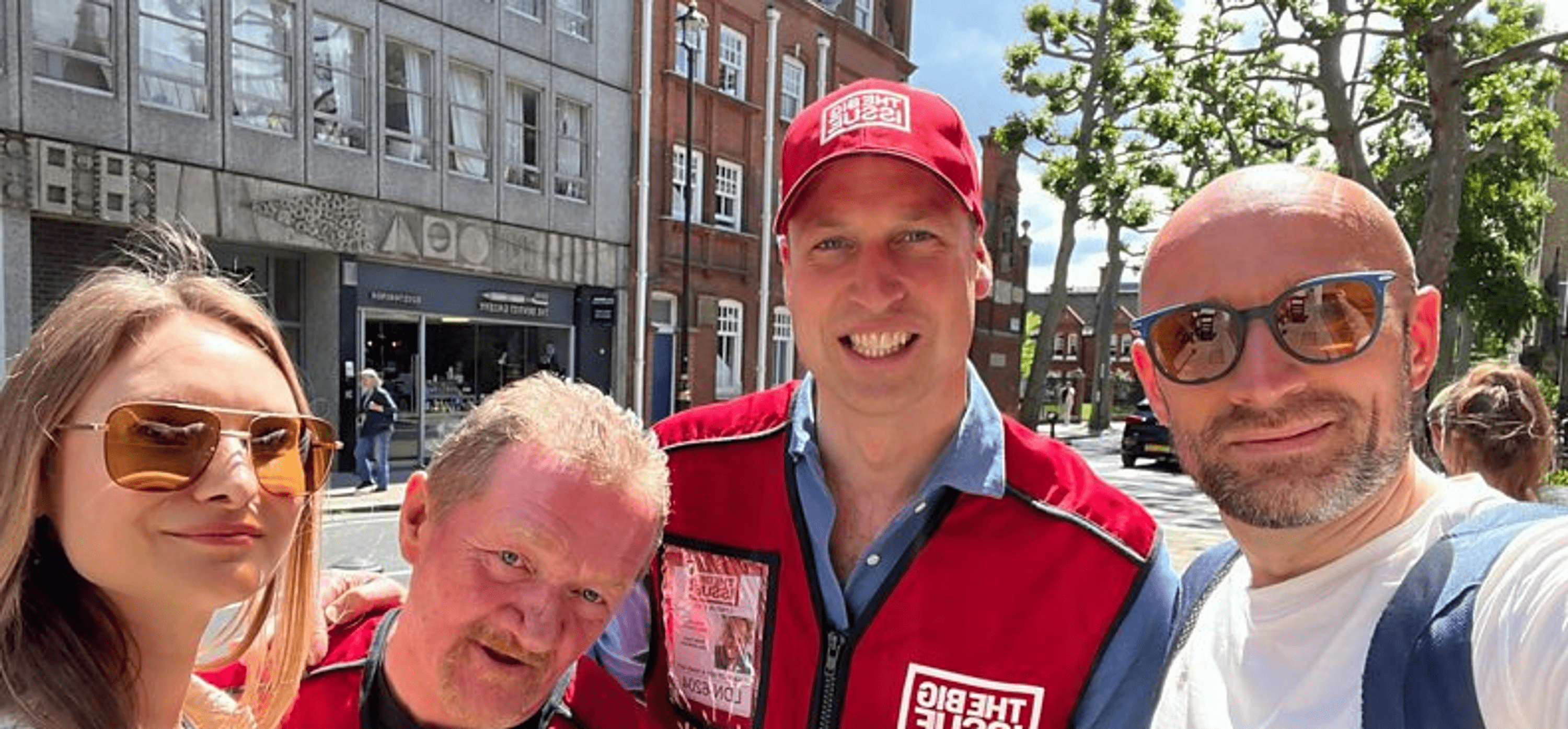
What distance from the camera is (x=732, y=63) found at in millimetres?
23219

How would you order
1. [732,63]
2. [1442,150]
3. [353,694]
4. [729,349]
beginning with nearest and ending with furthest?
[353,694] < [1442,150] < [732,63] < [729,349]

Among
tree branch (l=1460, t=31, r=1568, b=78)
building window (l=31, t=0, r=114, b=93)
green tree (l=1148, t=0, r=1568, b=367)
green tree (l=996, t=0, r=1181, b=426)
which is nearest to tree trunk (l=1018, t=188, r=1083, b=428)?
green tree (l=996, t=0, r=1181, b=426)

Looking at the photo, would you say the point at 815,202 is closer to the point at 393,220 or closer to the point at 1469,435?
the point at 1469,435

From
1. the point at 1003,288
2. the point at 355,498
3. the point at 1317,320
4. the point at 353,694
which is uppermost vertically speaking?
the point at 1003,288

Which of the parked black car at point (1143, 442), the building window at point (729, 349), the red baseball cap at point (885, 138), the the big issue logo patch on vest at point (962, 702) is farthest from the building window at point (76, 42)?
the parked black car at point (1143, 442)

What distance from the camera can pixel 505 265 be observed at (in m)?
18.0

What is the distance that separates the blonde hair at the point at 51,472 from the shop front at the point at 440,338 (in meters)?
14.5

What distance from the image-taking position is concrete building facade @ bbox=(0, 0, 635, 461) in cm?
1215

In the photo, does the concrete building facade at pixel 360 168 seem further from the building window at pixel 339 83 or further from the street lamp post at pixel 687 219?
the street lamp post at pixel 687 219

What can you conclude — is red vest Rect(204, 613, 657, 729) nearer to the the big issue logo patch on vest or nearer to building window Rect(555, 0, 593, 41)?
the the big issue logo patch on vest

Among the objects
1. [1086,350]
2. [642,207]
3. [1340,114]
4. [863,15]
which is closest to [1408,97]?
[1340,114]

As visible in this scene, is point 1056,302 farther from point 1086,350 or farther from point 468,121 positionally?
point 1086,350

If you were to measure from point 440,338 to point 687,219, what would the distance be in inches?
216

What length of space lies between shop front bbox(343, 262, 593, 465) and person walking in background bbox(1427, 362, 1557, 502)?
1398 centimetres
